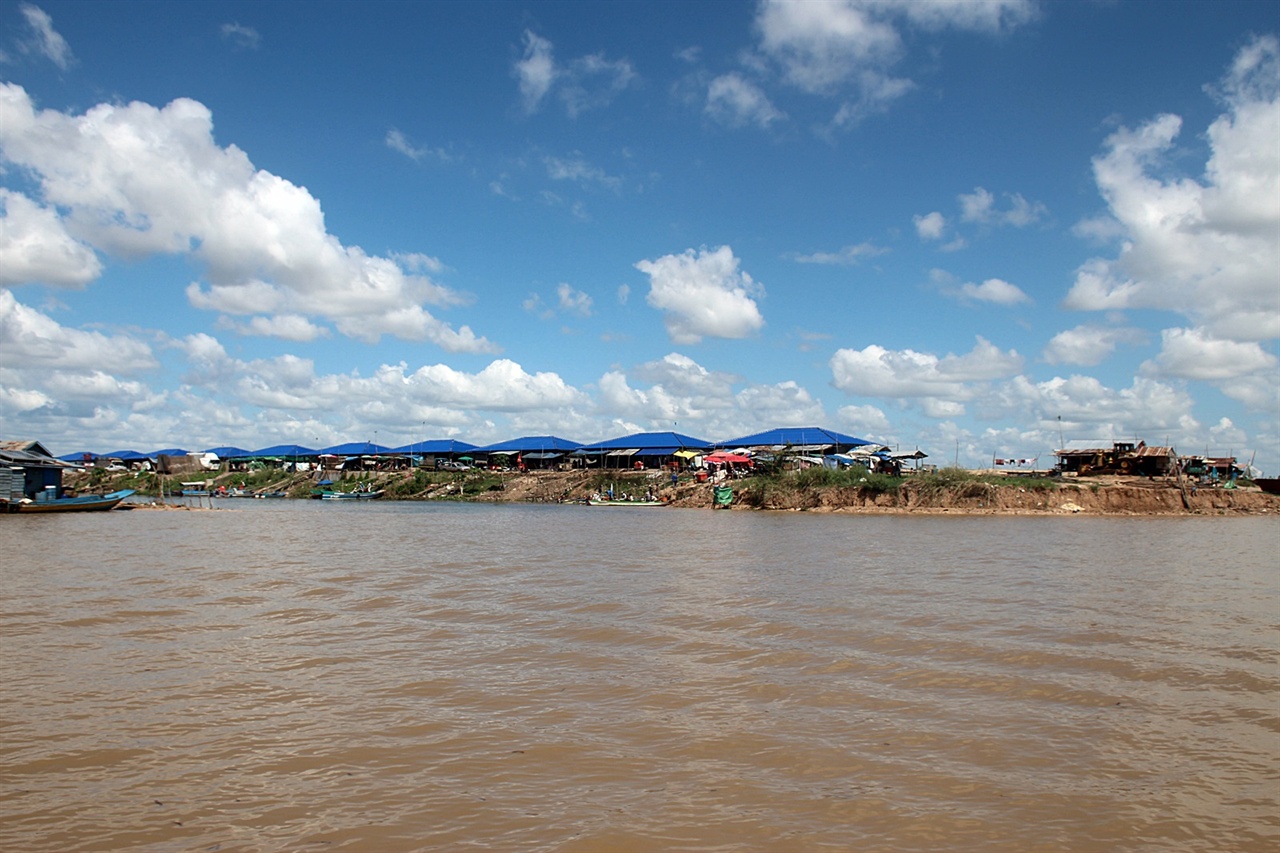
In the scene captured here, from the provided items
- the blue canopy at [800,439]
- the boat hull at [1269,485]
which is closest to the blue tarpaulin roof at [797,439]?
the blue canopy at [800,439]

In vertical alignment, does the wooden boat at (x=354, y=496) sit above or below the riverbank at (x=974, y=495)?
below

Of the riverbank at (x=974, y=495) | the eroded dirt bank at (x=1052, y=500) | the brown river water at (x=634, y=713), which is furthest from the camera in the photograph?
the riverbank at (x=974, y=495)

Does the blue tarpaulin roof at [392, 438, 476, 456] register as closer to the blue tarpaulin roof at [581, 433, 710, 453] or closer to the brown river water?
the blue tarpaulin roof at [581, 433, 710, 453]

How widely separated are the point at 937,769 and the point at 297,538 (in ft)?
80.1

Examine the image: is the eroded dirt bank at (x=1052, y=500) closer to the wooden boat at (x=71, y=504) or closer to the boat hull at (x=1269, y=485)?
the boat hull at (x=1269, y=485)

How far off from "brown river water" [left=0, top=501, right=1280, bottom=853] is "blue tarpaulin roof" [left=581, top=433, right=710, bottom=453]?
197 ft

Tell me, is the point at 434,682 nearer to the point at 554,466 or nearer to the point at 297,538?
the point at 297,538

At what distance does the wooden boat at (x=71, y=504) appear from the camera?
35.7 m

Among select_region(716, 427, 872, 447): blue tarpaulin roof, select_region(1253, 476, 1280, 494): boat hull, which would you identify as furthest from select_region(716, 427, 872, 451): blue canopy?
select_region(1253, 476, 1280, 494): boat hull

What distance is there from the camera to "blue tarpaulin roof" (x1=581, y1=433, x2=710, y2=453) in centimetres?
7538

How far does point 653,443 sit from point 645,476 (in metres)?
10.5

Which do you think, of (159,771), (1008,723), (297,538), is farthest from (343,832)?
(297,538)

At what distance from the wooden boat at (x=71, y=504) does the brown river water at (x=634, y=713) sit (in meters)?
26.8

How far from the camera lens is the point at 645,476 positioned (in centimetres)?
6750
